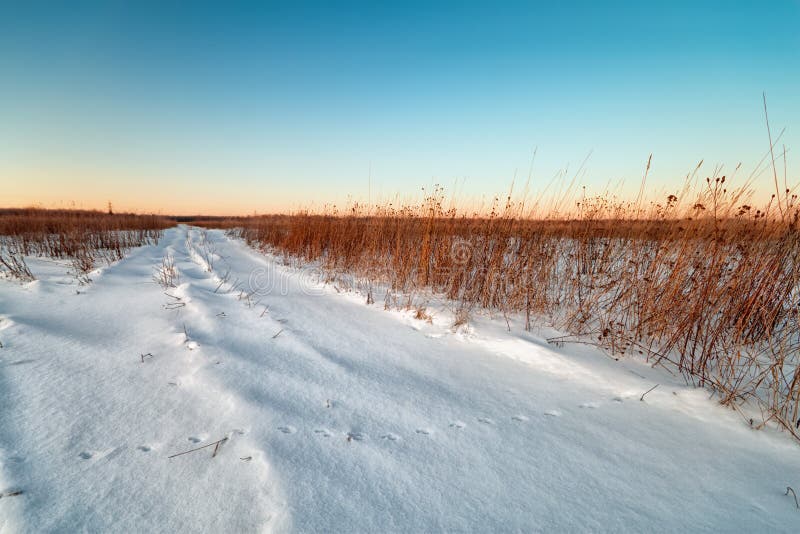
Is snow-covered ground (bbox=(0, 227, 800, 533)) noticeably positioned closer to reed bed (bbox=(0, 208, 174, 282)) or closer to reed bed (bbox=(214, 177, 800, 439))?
reed bed (bbox=(214, 177, 800, 439))

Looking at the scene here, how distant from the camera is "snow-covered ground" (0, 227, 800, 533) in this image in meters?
0.86

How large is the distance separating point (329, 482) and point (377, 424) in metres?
0.34

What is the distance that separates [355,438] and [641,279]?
2578mm

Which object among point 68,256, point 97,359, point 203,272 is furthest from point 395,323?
point 68,256

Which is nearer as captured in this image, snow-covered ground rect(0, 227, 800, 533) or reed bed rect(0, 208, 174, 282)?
snow-covered ground rect(0, 227, 800, 533)

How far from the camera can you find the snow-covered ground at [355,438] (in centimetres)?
86

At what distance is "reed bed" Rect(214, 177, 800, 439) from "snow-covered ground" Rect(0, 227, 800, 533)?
0.90ft

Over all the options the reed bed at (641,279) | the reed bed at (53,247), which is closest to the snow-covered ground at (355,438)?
the reed bed at (641,279)

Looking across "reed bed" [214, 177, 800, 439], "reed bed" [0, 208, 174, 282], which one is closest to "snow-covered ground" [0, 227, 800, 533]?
"reed bed" [214, 177, 800, 439]

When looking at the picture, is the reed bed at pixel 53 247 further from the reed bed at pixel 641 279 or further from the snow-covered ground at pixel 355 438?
the reed bed at pixel 641 279

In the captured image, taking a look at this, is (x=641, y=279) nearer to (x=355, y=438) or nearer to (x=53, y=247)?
(x=355, y=438)

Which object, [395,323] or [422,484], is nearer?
[422,484]

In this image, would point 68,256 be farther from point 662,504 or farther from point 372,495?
point 662,504

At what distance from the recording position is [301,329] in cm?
228
